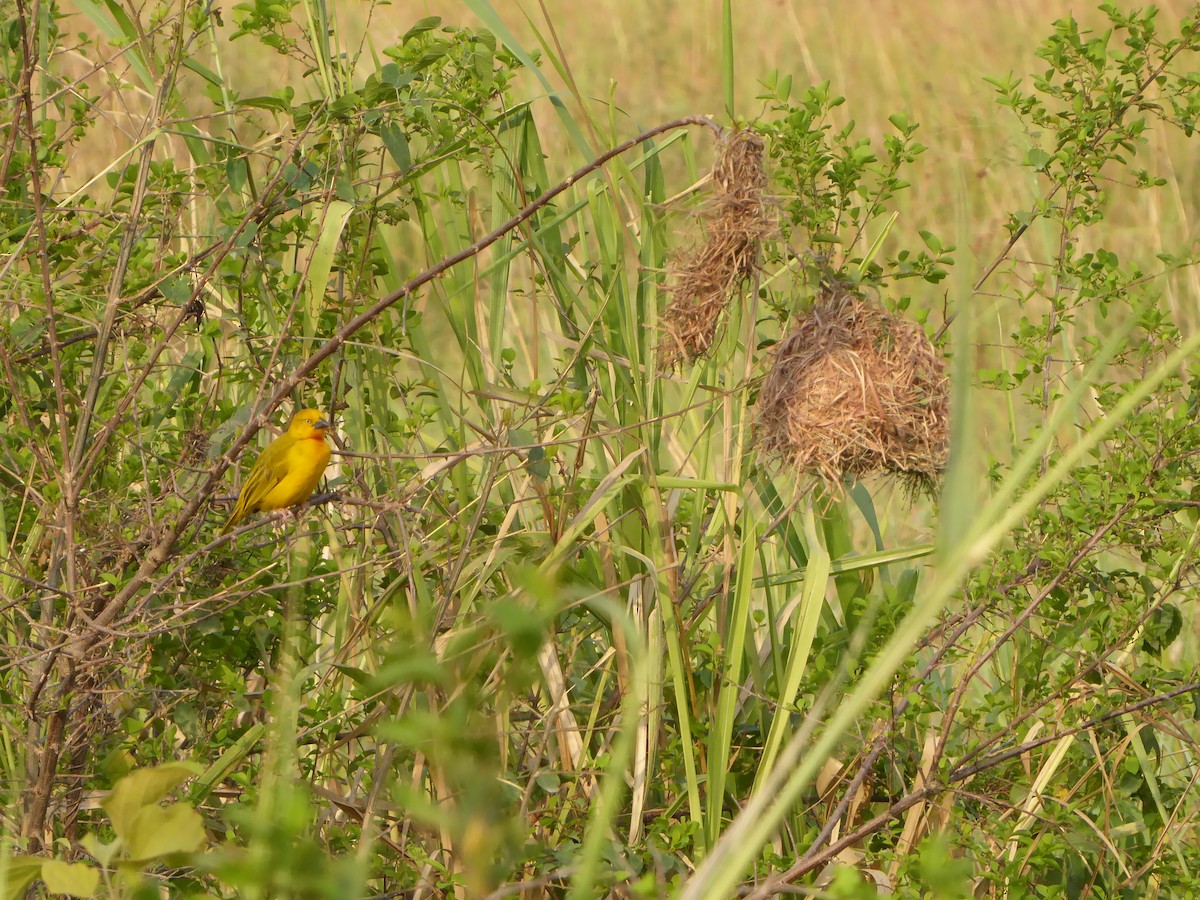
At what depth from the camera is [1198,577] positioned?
3.34m

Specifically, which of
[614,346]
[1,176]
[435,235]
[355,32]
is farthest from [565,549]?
[355,32]

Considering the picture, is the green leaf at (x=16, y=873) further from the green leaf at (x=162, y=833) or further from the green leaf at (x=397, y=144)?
the green leaf at (x=397, y=144)

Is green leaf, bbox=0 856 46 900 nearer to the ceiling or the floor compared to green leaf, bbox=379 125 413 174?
nearer to the floor

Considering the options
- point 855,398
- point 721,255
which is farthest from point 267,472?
point 855,398

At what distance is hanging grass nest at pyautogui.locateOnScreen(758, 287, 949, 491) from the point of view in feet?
9.59

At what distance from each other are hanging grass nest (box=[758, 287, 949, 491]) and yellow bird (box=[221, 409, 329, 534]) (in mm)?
1202

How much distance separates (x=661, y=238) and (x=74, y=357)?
149cm

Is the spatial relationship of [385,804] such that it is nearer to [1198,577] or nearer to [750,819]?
[750,819]

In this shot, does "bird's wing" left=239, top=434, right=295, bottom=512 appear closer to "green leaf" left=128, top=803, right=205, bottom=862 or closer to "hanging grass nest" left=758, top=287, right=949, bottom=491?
"hanging grass nest" left=758, top=287, right=949, bottom=491

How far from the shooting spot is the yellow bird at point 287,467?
358 centimetres

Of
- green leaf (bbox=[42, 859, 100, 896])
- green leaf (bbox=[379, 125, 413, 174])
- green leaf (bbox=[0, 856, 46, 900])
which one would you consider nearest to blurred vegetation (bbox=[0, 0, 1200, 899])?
green leaf (bbox=[379, 125, 413, 174])

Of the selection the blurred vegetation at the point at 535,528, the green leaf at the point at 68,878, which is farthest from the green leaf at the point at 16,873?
the blurred vegetation at the point at 535,528

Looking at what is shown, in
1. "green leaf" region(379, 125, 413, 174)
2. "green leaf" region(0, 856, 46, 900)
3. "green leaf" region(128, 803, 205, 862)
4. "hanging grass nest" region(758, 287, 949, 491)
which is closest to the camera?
"green leaf" region(128, 803, 205, 862)

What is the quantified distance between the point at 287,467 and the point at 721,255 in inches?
54.6
